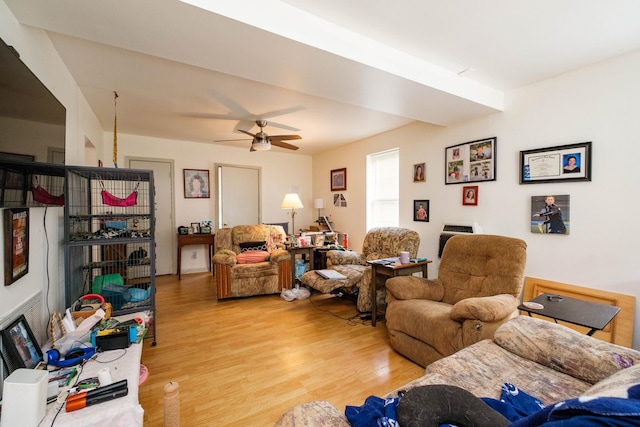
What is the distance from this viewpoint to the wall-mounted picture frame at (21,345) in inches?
51.3

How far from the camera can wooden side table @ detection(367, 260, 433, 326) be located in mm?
2807

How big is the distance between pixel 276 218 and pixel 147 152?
2.64 meters

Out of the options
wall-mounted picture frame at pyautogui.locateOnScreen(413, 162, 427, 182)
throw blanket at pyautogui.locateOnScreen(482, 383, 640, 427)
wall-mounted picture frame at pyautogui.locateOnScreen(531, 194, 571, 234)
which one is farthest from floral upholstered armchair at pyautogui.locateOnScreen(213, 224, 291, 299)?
throw blanket at pyautogui.locateOnScreen(482, 383, 640, 427)

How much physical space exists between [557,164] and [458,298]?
155 centimetres

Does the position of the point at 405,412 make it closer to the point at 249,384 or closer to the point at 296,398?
the point at 296,398

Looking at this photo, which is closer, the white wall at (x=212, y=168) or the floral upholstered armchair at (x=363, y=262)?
the floral upholstered armchair at (x=363, y=262)

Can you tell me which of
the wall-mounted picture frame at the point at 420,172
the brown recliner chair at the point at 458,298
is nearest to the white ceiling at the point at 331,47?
the wall-mounted picture frame at the point at 420,172

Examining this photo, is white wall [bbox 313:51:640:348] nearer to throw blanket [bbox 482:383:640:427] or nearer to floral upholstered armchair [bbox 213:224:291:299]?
floral upholstered armchair [bbox 213:224:291:299]

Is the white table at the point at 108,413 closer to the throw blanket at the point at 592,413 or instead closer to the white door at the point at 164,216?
the throw blanket at the point at 592,413

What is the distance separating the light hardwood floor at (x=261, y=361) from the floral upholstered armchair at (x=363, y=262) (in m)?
0.29

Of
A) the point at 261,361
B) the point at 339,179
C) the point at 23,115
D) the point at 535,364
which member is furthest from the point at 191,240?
the point at 535,364

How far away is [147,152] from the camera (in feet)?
15.8

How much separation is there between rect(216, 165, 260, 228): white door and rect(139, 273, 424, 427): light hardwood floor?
2203mm

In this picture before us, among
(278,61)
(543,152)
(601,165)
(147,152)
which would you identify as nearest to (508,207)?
(543,152)
